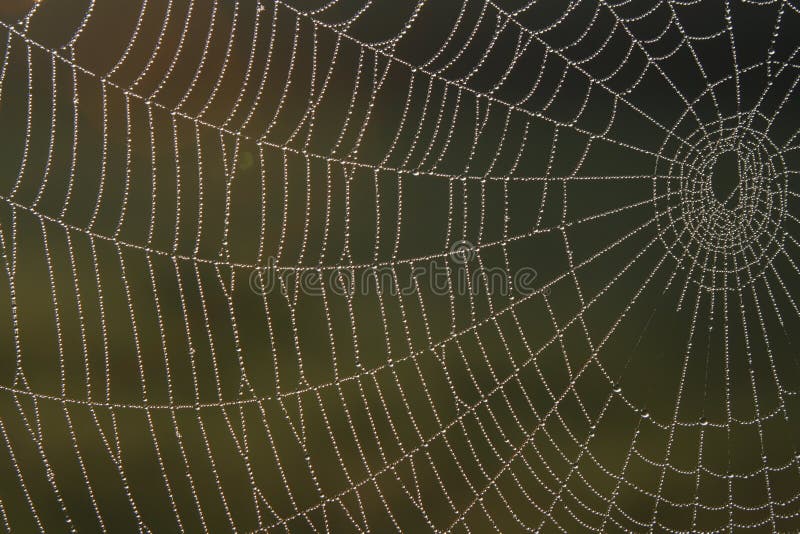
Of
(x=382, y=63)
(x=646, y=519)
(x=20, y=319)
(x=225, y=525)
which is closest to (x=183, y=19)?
(x=20, y=319)

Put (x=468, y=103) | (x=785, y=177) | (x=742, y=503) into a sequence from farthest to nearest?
(x=468, y=103) → (x=742, y=503) → (x=785, y=177)

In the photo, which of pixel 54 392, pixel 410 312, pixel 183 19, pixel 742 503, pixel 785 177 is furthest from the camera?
pixel 410 312

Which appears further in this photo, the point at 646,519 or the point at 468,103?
the point at 468,103

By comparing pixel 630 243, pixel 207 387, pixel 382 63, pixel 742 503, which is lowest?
pixel 742 503

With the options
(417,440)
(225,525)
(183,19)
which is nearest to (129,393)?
(225,525)

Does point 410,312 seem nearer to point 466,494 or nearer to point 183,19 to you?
point 466,494

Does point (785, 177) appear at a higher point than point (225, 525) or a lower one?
higher

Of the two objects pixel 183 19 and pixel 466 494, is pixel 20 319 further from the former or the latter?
pixel 466 494
